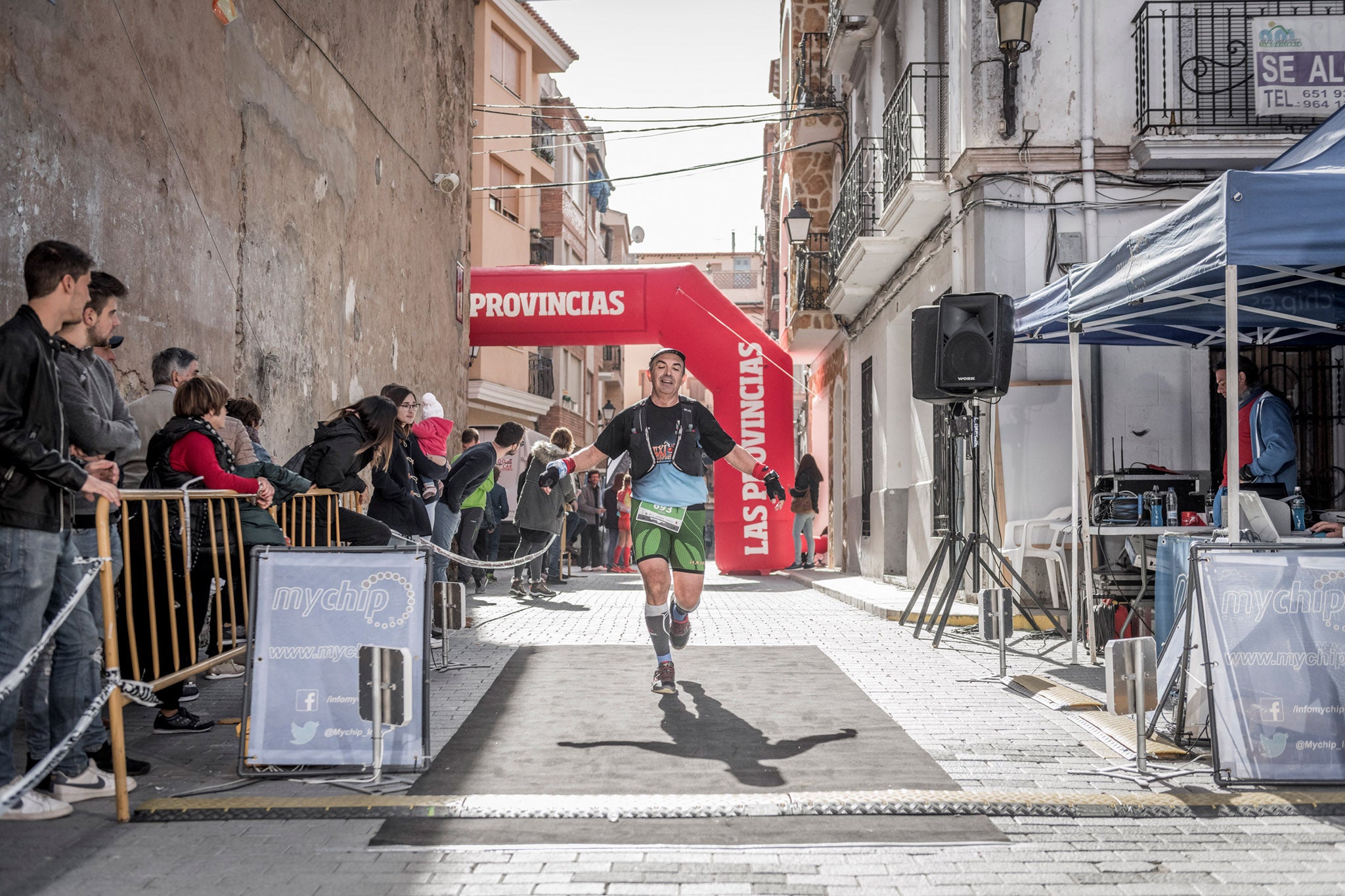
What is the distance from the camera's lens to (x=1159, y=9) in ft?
38.0

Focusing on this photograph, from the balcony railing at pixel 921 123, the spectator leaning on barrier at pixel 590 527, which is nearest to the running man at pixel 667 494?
the balcony railing at pixel 921 123

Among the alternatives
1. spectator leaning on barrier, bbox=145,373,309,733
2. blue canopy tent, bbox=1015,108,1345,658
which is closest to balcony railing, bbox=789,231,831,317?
blue canopy tent, bbox=1015,108,1345,658

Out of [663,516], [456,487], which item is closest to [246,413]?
[456,487]

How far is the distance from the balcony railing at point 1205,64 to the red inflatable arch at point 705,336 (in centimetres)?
755

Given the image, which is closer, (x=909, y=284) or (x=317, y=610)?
(x=317, y=610)

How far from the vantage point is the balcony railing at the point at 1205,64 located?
11.4 m

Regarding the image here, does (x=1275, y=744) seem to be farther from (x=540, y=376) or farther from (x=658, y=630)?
(x=540, y=376)

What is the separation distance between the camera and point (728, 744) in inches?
222

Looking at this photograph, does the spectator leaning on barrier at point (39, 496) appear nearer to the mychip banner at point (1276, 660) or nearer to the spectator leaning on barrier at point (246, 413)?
the spectator leaning on barrier at point (246, 413)

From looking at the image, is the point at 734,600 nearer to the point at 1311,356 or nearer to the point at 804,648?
the point at 804,648

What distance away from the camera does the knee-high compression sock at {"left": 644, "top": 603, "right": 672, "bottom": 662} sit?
7.13 m

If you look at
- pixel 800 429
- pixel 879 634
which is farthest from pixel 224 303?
pixel 800 429

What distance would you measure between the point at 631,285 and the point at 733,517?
12.5 feet

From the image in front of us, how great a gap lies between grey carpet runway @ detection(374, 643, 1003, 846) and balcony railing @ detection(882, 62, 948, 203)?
7.35 m
